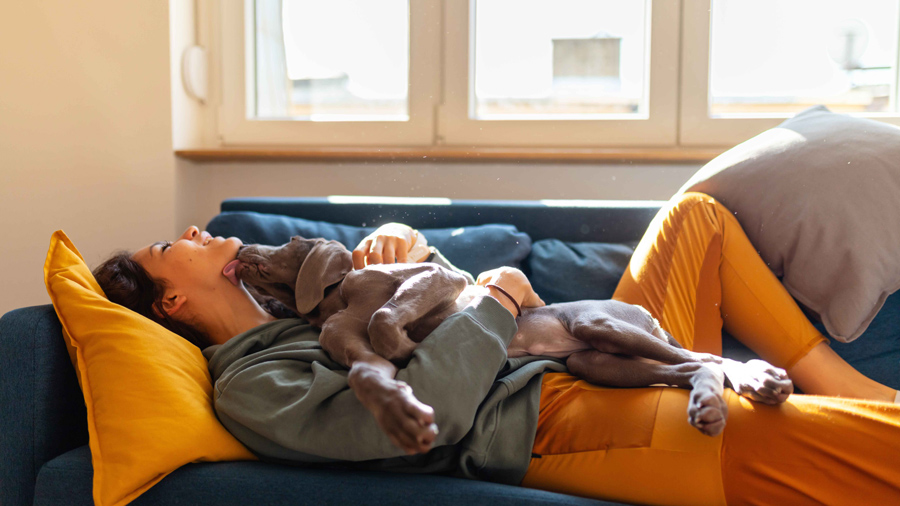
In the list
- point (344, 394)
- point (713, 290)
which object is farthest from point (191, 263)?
point (713, 290)

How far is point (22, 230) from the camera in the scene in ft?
6.91

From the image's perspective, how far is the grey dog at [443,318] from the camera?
90cm

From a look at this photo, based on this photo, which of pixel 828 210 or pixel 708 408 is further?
pixel 828 210

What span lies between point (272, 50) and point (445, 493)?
2049mm

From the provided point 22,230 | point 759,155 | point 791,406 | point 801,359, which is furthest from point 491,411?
point 22,230

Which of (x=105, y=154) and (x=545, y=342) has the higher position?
(x=105, y=154)

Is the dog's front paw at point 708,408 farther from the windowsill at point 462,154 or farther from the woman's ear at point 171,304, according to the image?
the windowsill at point 462,154

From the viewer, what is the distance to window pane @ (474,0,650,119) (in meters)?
2.13

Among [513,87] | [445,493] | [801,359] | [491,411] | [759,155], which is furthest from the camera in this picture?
[513,87]

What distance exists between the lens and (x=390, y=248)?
125 cm

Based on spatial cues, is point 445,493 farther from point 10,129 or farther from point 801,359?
point 10,129

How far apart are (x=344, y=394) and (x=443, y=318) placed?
235 millimetres

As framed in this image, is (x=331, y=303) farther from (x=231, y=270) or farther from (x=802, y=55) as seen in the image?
(x=802, y=55)

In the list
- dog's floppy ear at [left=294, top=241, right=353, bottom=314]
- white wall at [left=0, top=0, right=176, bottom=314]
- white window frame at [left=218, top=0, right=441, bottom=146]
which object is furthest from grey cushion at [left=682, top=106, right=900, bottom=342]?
white wall at [left=0, top=0, right=176, bottom=314]
